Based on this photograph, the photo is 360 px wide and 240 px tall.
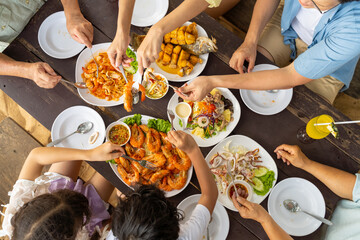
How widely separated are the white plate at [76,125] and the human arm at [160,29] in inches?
24.5

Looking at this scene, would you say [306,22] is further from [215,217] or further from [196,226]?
[196,226]

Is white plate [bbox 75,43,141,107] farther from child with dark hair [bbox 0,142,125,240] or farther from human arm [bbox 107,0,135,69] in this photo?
child with dark hair [bbox 0,142,125,240]

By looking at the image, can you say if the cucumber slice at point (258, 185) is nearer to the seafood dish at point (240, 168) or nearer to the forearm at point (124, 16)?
the seafood dish at point (240, 168)

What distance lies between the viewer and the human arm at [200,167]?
6.25 ft

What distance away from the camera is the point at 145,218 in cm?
154

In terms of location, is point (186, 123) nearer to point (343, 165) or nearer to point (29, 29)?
point (343, 165)

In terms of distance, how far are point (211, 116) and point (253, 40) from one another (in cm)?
82

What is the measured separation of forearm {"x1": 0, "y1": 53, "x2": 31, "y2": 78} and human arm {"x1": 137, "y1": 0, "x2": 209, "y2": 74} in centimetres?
106

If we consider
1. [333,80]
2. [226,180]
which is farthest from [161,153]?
[333,80]

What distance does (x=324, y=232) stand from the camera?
2.11m

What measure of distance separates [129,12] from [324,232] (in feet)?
8.29

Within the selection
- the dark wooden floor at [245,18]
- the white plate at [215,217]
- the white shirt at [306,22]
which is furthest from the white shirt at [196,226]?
the dark wooden floor at [245,18]

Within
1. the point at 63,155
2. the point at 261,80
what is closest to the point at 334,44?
the point at 261,80

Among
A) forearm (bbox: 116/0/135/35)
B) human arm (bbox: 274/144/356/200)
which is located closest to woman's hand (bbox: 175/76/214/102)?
forearm (bbox: 116/0/135/35)
